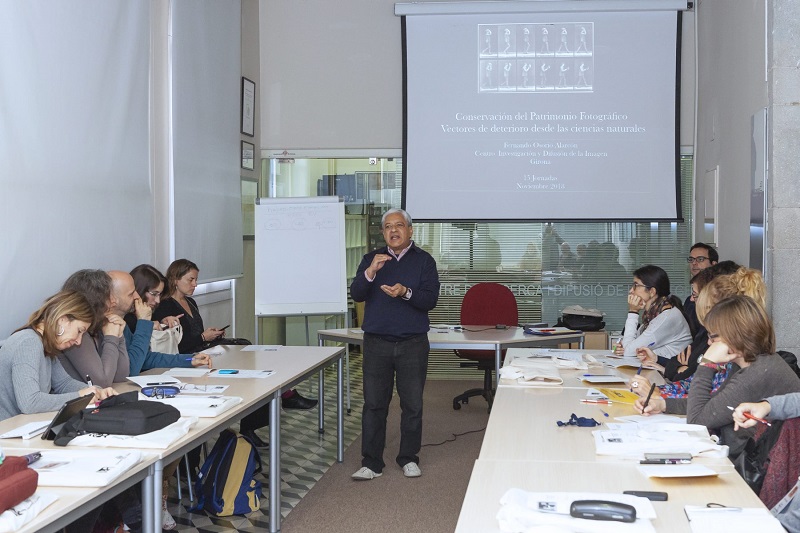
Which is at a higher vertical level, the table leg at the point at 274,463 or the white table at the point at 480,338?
the white table at the point at 480,338

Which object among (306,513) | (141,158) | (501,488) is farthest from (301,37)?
(501,488)

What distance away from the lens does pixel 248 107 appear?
7.50 meters

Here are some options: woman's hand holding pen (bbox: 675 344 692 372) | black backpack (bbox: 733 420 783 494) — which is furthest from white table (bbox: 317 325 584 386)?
black backpack (bbox: 733 420 783 494)

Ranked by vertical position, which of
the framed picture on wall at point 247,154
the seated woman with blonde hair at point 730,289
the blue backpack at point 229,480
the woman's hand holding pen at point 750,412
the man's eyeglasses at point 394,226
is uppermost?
the framed picture on wall at point 247,154

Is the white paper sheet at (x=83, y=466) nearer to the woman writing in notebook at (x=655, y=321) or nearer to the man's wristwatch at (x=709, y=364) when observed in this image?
the man's wristwatch at (x=709, y=364)

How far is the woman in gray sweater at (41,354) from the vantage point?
3062 mm

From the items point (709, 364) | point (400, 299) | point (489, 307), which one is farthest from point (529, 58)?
point (709, 364)

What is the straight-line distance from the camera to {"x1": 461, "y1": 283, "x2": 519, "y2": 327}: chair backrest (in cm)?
675

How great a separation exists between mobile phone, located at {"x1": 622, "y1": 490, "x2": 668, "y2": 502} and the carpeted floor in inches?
79.4

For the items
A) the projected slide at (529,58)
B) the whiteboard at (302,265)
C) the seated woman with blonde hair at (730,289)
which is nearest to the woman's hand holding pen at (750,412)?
the seated woman with blonde hair at (730,289)

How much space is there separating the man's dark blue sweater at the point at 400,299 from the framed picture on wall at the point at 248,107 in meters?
3.01

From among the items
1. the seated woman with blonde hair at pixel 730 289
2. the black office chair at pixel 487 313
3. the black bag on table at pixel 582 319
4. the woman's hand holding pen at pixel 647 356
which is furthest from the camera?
the black bag on table at pixel 582 319

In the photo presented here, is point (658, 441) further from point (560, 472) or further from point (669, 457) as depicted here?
point (560, 472)

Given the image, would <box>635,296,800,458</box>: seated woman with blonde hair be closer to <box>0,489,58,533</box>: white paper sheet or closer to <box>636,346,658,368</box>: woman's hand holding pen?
<box>636,346,658,368</box>: woman's hand holding pen
